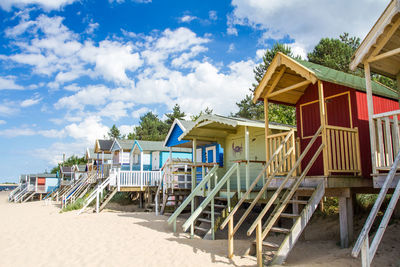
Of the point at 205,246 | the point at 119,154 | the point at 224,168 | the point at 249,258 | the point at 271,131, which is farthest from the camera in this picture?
the point at 119,154

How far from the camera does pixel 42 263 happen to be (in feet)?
26.6

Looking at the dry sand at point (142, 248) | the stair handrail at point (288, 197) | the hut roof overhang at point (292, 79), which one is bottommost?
the dry sand at point (142, 248)

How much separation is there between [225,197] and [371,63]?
19.9 feet

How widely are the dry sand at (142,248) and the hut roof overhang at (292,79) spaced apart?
4125mm

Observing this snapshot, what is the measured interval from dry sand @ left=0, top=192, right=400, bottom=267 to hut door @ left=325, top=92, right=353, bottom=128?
3186 millimetres

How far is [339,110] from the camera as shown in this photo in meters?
9.45

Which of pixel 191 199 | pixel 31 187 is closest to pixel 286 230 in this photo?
pixel 191 199

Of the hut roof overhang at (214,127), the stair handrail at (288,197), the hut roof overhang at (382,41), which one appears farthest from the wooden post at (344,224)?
the hut roof overhang at (214,127)

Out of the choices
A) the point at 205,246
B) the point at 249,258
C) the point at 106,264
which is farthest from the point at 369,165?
the point at 106,264

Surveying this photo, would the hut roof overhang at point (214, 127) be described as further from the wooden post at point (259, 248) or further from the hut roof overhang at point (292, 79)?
the wooden post at point (259, 248)

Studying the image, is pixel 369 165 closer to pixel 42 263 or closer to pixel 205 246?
pixel 205 246

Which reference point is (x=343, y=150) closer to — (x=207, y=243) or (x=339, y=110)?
(x=339, y=110)

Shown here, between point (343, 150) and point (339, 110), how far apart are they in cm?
185

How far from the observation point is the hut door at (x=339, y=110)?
9.20 m
